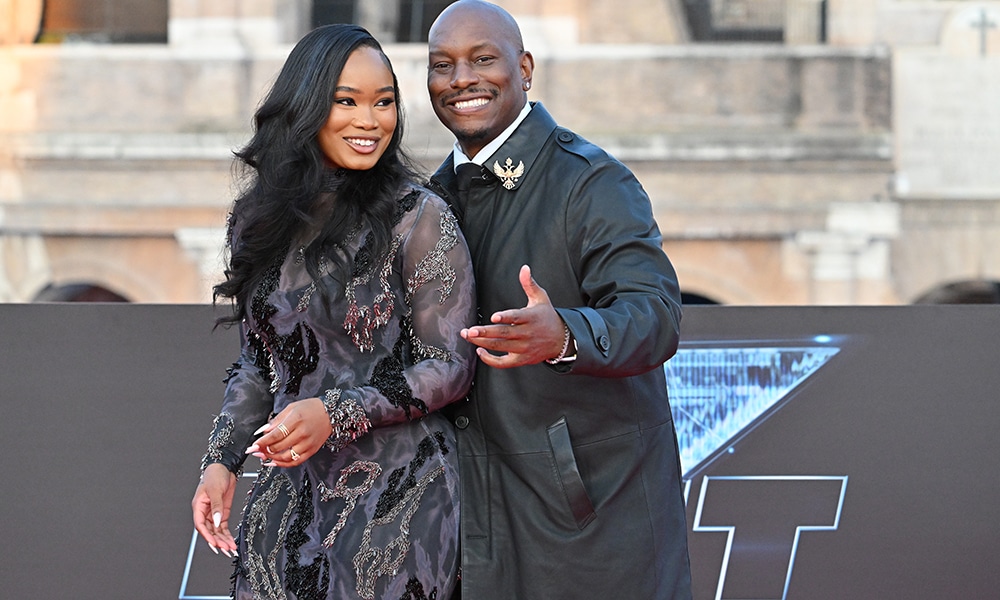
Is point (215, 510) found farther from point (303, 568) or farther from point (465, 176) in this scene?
point (465, 176)

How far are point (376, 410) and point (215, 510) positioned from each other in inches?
15.5

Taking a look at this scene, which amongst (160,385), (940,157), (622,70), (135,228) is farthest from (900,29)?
(160,385)

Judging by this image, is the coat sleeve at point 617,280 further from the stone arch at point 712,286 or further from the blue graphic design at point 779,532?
the stone arch at point 712,286

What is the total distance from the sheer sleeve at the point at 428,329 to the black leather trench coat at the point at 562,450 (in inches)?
6.9

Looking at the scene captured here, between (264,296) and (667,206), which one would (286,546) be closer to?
(264,296)

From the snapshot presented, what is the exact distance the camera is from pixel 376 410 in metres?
2.32

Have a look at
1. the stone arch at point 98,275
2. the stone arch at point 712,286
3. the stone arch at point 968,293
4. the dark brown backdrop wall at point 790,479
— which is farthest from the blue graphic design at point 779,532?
the stone arch at point 968,293

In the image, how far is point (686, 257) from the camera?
→ 10.9 metres

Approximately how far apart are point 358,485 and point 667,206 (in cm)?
855

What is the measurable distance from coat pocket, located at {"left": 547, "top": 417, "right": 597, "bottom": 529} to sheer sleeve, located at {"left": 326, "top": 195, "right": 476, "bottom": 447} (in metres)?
0.22

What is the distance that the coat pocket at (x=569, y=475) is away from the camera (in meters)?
2.53

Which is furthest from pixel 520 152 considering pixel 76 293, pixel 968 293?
pixel 968 293

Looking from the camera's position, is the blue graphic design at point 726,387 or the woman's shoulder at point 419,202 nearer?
the woman's shoulder at point 419,202

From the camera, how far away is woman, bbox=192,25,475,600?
2369 millimetres
